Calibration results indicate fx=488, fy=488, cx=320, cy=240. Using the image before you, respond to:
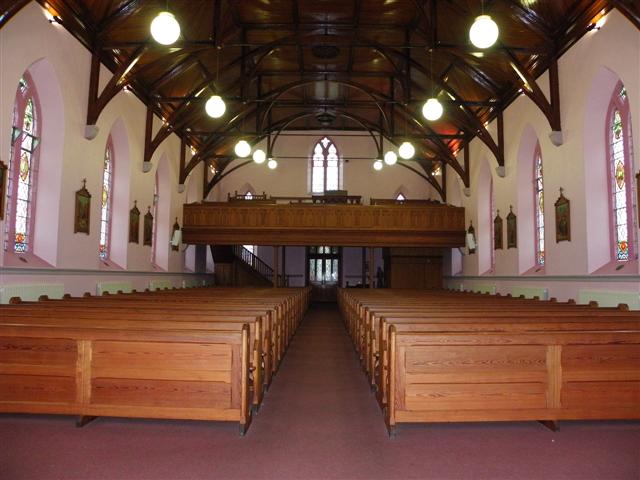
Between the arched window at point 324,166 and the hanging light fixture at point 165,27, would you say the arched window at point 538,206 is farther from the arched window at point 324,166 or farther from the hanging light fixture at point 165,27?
the arched window at point 324,166

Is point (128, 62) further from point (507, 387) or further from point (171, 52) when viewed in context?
point (507, 387)

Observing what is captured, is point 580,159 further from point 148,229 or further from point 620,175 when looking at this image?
point 148,229

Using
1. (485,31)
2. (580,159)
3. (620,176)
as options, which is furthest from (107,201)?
(620,176)

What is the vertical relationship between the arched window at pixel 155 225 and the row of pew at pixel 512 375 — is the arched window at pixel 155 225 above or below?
above

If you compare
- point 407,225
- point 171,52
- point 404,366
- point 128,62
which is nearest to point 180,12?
point 171,52

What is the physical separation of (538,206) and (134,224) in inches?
421

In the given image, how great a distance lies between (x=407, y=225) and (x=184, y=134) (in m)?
8.45

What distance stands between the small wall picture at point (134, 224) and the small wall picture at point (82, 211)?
2354mm

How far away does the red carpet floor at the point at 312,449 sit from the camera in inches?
131

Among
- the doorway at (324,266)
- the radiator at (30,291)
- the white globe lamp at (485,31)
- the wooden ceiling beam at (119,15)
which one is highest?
the wooden ceiling beam at (119,15)

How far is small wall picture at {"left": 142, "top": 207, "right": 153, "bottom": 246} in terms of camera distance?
553 inches

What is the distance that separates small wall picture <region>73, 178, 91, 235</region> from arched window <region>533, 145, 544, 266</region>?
10.7 m

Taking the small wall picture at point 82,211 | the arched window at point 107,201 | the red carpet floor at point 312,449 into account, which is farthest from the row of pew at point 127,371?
the arched window at point 107,201

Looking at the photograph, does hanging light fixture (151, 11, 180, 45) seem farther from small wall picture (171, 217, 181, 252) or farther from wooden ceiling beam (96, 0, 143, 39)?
small wall picture (171, 217, 181, 252)
